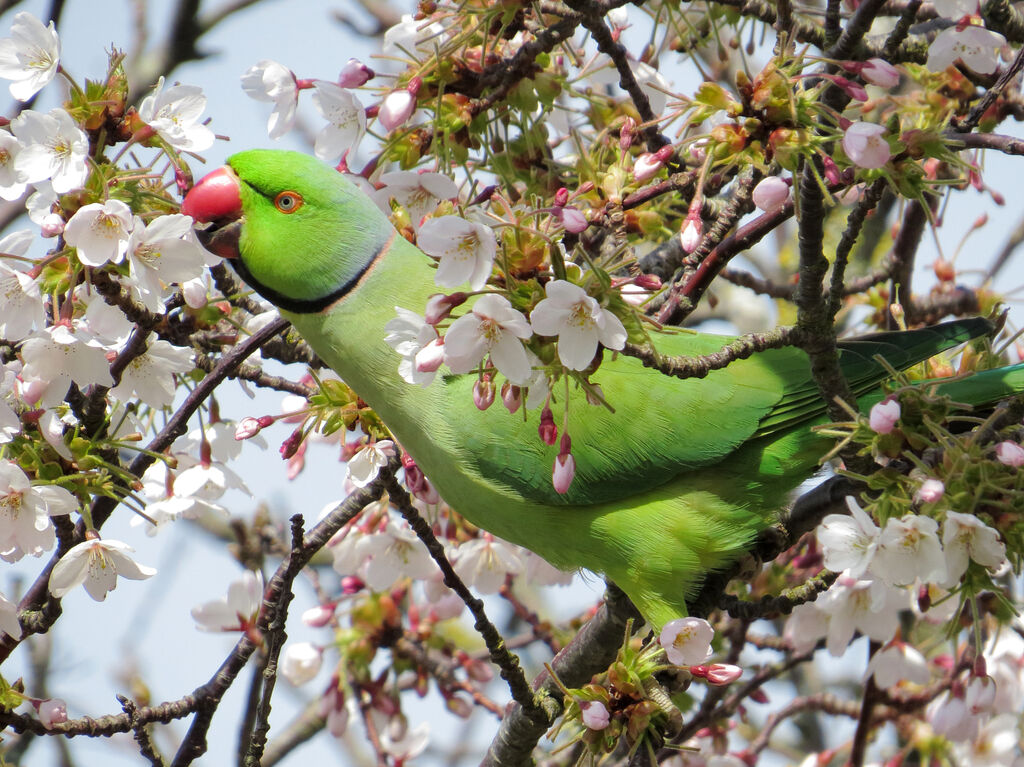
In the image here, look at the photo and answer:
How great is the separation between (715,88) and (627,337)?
584 mm

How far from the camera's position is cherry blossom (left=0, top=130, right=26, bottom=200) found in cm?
223

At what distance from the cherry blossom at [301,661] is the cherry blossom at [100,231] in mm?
1872

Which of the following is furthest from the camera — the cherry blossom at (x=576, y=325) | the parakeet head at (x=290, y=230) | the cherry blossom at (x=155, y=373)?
the parakeet head at (x=290, y=230)

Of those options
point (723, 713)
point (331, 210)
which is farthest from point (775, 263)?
point (331, 210)

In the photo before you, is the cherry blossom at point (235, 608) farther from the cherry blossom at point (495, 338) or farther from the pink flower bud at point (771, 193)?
the pink flower bud at point (771, 193)

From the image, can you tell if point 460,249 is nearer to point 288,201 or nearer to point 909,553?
point 909,553

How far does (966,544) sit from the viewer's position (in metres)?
1.89

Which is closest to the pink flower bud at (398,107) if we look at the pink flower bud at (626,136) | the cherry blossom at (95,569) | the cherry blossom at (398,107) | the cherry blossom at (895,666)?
the cherry blossom at (398,107)

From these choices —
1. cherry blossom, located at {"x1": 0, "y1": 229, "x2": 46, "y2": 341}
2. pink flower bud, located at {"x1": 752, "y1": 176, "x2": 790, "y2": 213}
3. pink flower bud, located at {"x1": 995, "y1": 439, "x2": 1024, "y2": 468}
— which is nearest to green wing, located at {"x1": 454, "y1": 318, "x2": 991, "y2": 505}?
pink flower bud, located at {"x1": 995, "y1": 439, "x2": 1024, "y2": 468}

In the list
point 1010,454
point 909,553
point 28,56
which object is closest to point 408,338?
point 909,553

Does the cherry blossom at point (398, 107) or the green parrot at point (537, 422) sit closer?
the cherry blossom at point (398, 107)

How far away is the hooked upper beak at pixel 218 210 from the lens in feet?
8.79

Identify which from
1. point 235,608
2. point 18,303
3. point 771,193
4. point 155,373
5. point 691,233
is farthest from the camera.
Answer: point 235,608

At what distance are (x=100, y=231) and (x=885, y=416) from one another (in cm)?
157
